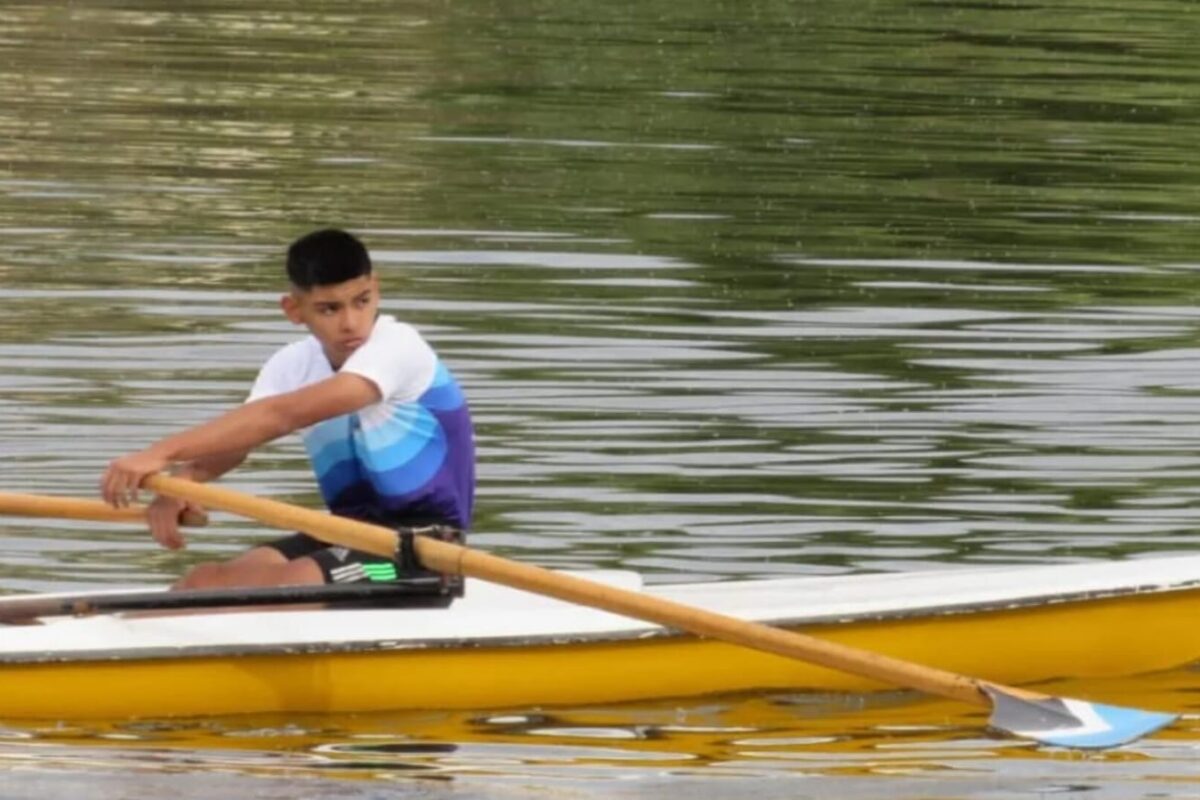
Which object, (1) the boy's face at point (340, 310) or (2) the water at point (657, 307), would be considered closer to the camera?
(2) the water at point (657, 307)

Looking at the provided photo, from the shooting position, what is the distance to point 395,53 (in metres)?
31.5

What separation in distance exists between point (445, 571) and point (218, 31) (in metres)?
24.0

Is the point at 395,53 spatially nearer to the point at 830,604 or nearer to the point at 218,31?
the point at 218,31

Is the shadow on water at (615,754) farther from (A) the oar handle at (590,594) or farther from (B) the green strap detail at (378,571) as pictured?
(B) the green strap detail at (378,571)

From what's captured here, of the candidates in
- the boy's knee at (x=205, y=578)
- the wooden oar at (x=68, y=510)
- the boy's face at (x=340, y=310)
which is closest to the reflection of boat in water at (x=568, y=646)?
the boy's knee at (x=205, y=578)

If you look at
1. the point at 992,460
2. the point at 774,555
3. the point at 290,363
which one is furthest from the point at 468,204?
the point at 290,363

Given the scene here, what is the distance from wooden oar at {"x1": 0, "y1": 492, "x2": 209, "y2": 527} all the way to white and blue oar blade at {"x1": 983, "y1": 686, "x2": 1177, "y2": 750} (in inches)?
92.5

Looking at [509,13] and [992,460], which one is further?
[509,13]

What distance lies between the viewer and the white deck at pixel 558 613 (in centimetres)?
909

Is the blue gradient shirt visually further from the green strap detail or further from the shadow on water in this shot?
the shadow on water

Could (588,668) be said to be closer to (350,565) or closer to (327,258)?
(350,565)

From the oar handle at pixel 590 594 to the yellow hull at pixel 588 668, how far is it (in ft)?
0.93

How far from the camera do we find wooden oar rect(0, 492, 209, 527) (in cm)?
945

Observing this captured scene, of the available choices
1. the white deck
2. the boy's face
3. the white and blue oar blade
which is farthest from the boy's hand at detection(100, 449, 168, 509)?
the white and blue oar blade
